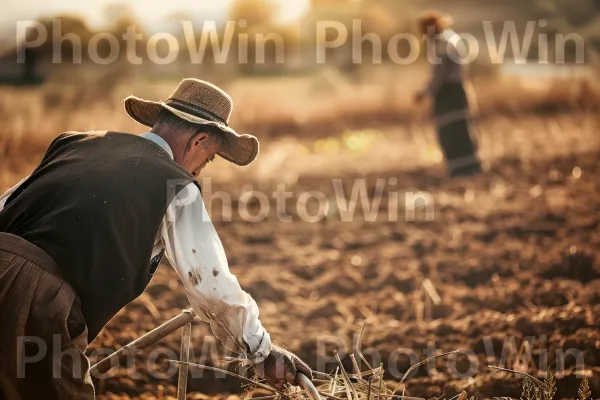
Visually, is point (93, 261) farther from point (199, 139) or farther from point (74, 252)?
point (199, 139)

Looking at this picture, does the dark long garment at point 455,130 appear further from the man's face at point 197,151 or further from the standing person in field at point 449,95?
the man's face at point 197,151

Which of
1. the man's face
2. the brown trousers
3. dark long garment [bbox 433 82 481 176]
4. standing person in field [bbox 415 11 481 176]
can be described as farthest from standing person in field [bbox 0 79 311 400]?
dark long garment [bbox 433 82 481 176]

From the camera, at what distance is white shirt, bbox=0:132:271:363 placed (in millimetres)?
2895

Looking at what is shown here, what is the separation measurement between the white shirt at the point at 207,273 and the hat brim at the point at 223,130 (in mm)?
314

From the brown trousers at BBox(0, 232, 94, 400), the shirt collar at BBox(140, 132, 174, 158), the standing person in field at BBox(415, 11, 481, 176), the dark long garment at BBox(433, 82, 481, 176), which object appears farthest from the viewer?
the dark long garment at BBox(433, 82, 481, 176)

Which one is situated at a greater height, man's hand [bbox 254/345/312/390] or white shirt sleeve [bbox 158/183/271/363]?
white shirt sleeve [bbox 158/183/271/363]

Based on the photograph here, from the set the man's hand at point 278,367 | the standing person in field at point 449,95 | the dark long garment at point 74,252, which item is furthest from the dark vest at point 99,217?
the standing person in field at point 449,95

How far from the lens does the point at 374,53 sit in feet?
70.5

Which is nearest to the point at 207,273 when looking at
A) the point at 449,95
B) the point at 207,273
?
the point at 207,273

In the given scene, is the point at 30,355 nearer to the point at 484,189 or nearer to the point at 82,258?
the point at 82,258

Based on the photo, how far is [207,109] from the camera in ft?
10.6

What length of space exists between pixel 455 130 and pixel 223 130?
22.8 ft

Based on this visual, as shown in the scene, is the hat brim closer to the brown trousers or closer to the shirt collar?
the shirt collar

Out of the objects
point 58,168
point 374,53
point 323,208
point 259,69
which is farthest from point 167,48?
point 58,168
